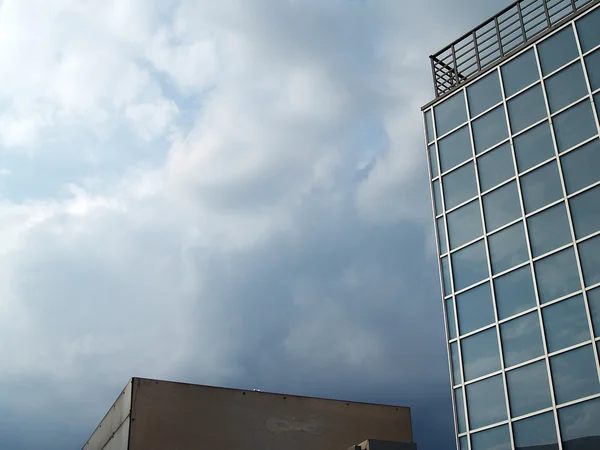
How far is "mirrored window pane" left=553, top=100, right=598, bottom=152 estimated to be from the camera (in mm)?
27078

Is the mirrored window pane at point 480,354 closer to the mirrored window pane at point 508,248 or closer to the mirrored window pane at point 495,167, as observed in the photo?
the mirrored window pane at point 508,248

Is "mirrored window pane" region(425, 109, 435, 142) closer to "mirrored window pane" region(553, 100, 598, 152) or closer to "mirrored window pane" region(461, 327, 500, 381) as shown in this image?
"mirrored window pane" region(553, 100, 598, 152)

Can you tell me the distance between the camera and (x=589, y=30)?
28.3m

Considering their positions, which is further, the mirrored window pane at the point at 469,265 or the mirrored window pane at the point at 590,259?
the mirrored window pane at the point at 469,265

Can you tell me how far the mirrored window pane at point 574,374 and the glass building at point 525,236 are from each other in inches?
1.4

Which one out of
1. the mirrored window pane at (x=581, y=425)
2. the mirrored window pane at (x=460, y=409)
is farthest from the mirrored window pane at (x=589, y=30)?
the mirrored window pane at (x=460, y=409)

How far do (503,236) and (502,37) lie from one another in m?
9.19

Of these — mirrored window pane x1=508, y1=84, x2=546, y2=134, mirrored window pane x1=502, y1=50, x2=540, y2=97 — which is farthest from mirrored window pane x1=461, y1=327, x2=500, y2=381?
mirrored window pane x1=502, y1=50, x2=540, y2=97

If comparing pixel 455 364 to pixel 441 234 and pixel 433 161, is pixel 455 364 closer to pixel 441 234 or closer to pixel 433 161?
pixel 441 234

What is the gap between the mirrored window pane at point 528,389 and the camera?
25688 mm

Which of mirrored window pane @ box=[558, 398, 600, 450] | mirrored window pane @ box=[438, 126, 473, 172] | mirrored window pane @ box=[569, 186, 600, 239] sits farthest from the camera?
mirrored window pane @ box=[438, 126, 473, 172]

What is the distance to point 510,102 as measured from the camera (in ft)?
101

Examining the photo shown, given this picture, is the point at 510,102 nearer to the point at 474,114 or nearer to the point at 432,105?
the point at 474,114

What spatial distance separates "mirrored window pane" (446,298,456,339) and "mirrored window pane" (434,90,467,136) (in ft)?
26.0
